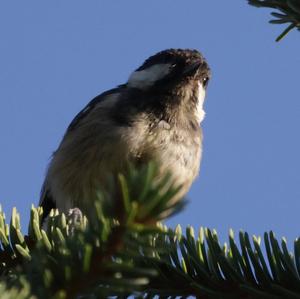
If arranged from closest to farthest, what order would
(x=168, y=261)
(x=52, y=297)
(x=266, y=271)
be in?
(x=52, y=297) < (x=266, y=271) < (x=168, y=261)

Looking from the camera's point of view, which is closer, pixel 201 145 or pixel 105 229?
pixel 105 229

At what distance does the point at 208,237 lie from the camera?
1.31 metres

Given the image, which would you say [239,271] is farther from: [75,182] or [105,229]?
[75,182]

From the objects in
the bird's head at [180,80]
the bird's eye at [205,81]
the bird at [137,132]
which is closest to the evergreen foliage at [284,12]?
the bird at [137,132]

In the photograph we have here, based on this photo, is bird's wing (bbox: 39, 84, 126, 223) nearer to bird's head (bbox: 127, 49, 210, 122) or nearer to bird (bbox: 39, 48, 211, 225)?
bird (bbox: 39, 48, 211, 225)

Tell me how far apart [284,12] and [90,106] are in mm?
2391

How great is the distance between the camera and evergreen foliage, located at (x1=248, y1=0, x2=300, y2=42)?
1232 millimetres

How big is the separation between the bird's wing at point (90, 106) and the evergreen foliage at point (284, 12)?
2.24 metres

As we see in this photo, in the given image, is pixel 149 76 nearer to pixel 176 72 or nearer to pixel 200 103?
pixel 176 72

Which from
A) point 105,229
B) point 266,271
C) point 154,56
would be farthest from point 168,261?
point 154,56

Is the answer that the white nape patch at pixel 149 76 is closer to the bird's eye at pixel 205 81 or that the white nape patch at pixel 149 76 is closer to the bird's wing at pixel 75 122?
the bird's wing at pixel 75 122

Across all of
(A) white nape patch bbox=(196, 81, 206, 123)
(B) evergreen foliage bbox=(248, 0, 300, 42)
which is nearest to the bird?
(A) white nape patch bbox=(196, 81, 206, 123)

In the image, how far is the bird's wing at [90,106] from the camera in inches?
138

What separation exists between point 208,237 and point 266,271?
16 centimetres
